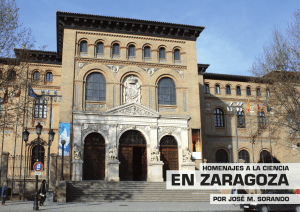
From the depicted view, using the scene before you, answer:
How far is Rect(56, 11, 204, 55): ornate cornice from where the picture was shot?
3136 cm

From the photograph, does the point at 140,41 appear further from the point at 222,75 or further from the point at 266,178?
the point at 266,178

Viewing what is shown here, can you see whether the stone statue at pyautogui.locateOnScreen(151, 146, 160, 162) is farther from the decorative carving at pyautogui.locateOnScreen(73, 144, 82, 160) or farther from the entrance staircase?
the decorative carving at pyautogui.locateOnScreen(73, 144, 82, 160)

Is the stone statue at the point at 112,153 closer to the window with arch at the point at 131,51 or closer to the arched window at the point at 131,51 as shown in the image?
the window with arch at the point at 131,51

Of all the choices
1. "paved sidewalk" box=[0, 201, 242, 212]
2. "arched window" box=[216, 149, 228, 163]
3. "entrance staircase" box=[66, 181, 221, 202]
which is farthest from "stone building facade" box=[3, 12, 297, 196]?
"arched window" box=[216, 149, 228, 163]

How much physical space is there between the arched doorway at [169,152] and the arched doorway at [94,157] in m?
5.90

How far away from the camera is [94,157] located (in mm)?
29047

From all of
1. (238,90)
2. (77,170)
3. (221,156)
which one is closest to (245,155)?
(221,156)

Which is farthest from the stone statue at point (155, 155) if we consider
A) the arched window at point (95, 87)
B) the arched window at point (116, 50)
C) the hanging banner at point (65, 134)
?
the arched window at point (116, 50)

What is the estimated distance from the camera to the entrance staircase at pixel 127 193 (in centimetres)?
2394

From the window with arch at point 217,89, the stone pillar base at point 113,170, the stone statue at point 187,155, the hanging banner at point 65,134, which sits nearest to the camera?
the stone pillar base at point 113,170

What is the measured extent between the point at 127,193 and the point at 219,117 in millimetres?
19353

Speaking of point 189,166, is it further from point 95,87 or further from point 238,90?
point 238,90

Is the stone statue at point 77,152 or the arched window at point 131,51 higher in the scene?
the arched window at point 131,51

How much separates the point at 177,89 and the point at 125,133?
7207 mm
